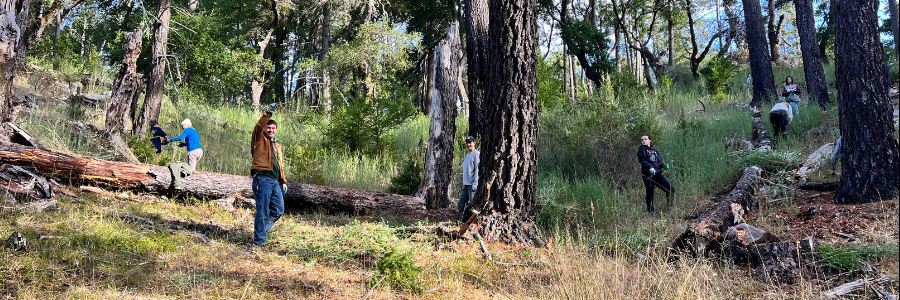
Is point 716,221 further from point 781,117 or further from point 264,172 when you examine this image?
point 781,117

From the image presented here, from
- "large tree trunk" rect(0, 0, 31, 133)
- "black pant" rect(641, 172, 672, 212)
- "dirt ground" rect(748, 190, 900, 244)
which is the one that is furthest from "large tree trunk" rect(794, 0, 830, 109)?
"large tree trunk" rect(0, 0, 31, 133)

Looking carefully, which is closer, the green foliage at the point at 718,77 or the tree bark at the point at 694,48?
the green foliage at the point at 718,77

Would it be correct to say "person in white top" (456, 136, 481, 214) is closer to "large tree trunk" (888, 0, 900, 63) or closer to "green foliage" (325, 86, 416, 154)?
"green foliage" (325, 86, 416, 154)

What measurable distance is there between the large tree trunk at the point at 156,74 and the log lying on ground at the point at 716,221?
11.9 meters

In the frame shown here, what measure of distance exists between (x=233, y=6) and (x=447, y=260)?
77.4 ft

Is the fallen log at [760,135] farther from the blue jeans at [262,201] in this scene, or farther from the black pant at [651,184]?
the blue jeans at [262,201]

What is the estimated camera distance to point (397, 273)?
537cm

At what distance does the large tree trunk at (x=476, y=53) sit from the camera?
11891mm

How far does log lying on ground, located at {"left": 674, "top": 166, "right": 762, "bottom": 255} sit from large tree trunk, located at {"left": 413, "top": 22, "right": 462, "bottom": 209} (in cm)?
448

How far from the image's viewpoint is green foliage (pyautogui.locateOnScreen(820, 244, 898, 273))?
5523 mm

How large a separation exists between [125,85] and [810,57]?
1945cm

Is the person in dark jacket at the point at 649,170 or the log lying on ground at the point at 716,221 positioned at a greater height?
the person in dark jacket at the point at 649,170

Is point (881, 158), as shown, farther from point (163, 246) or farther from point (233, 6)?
point (233, 6)

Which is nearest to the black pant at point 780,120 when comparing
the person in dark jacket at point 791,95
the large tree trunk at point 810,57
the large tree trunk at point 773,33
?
the person in dark jacket at point 791,95
